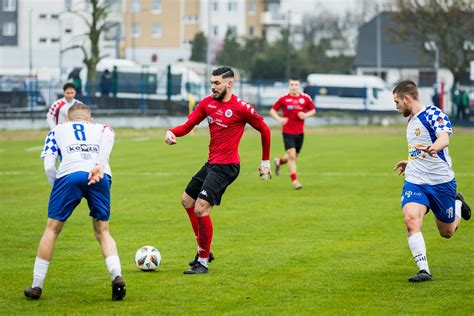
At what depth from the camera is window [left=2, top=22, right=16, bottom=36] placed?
95.8m

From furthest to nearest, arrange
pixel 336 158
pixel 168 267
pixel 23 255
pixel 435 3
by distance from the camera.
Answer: pixel 435 3, pixel 336 158, pixel 23 255, pixel 168 267

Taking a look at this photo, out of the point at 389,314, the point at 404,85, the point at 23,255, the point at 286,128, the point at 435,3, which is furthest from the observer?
the point at 435,3

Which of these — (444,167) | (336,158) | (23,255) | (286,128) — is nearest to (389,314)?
(444,167)

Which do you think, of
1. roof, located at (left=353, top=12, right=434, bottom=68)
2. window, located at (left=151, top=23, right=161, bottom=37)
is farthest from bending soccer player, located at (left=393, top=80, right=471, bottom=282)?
window, located at (left=151, top=23, right=161, bottom=37)

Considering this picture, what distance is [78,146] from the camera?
32.9 ft

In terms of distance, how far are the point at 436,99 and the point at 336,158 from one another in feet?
81.8

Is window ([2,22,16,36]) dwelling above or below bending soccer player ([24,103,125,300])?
above

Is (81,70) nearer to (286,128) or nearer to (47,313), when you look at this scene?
(286,128)

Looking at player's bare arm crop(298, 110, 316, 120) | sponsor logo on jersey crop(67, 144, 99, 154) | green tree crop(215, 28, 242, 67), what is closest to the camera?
sponsor logo on jersey crop(67, 144, 99, 154)

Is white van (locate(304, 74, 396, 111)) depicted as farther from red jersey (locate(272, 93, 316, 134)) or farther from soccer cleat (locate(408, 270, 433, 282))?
soccer cleat (locate(408, 270, 433, 282))

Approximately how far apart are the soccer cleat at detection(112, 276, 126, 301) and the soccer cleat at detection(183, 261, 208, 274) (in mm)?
1784

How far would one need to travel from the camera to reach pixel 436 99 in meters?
55.3

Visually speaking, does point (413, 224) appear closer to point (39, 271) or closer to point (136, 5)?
point (39, 271)

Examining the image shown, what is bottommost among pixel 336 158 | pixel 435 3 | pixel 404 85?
pixel 336 158
